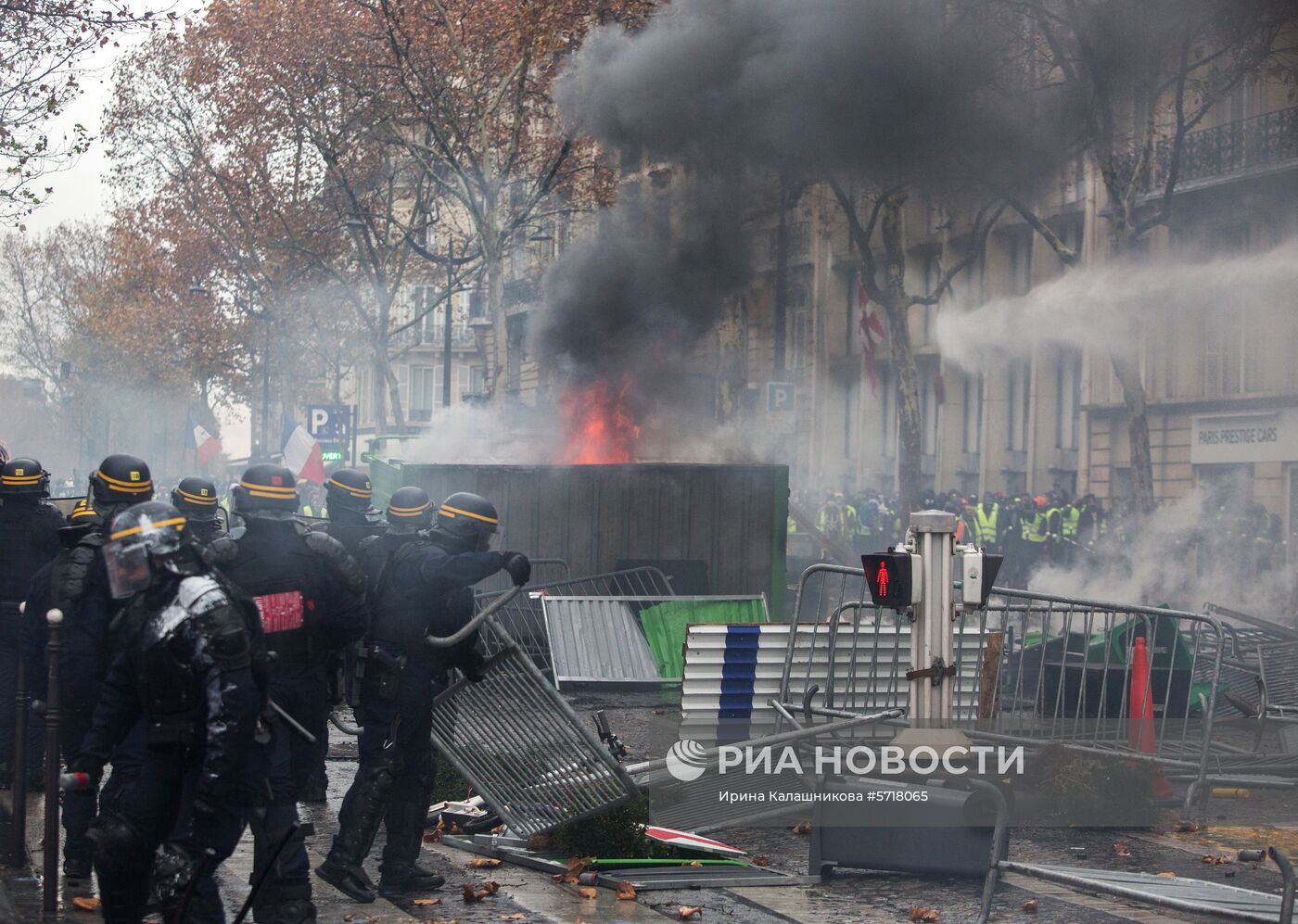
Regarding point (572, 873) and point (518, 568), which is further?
point (572, 873)

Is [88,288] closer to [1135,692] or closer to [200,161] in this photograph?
[200,161]

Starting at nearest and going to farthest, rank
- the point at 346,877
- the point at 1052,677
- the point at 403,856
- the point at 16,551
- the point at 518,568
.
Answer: the point at 518,568 < the point at 346,877 < the point at 403,856 < the point at 16,551 < the point at 1052,677

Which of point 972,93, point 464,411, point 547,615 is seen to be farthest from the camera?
point 464,411

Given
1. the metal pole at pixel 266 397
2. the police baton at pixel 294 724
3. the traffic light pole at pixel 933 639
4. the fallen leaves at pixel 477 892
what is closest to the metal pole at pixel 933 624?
the traffic light pole at pixel 933 639

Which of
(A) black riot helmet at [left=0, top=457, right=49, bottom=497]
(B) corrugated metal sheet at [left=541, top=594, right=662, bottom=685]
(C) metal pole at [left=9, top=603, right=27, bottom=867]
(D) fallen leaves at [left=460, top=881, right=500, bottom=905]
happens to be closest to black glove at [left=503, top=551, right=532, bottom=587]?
(D) fallen leaves at [left=460, top=881, right=500, bottom=905]

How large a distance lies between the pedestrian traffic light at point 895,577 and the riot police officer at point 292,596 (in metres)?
1.93

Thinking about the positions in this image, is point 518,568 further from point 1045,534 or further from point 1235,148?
point 1235,148

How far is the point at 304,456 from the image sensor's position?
976 inches

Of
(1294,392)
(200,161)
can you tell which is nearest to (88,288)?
(200,161)

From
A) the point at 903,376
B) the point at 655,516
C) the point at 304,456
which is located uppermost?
the point at 903,376

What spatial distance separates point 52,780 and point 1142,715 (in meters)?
5.17

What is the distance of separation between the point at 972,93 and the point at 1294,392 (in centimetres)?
1202

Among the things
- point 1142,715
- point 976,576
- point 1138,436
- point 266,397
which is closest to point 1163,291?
point 1138,436

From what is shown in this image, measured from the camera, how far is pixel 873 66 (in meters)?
16.4
